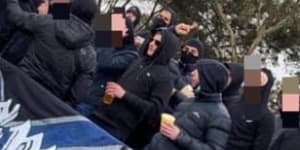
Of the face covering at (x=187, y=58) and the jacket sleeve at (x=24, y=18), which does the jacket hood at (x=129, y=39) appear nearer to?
the jacket sleeve at (x=24, y=18)

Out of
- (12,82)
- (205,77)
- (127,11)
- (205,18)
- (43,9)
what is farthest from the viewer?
(205,18)

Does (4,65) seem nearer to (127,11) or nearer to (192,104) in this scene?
(192,104)

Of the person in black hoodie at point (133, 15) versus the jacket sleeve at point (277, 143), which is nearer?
the jacket sleeve at point (277, 143)

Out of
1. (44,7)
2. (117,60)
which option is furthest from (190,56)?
(44,7)

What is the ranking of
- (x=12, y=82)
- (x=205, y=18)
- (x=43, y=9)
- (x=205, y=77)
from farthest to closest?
(x=205, y=18) < (x=43, y=9) < (x=205, y=77) < (x=12, y=82)

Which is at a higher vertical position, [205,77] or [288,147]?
[205,77]

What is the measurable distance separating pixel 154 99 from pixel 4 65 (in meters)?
1.30

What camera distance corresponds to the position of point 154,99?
6730mm

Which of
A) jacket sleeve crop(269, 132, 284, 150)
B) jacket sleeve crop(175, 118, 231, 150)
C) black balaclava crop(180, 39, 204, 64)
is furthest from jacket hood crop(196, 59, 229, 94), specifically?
black balaclava crop(180, 39, 204, 64)

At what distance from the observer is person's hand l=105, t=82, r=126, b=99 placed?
6.64m

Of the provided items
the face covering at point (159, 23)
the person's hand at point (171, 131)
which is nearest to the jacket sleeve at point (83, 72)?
the person's hand at point (171, 131)

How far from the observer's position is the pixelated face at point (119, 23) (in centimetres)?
692

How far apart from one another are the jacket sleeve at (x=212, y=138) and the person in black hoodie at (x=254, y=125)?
602 millimetres

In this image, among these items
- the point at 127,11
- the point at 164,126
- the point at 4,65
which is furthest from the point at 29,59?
the point at 127,11
